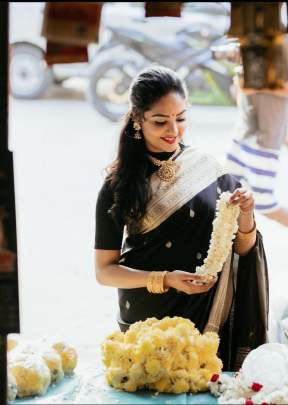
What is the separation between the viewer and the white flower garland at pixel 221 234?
3363 mm

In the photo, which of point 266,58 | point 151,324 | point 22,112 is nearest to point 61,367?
point 151,324

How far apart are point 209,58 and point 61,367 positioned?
631 centimetres

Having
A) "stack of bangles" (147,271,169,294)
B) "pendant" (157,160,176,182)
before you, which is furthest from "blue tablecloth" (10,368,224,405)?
"pendant" (157,160,176,182)

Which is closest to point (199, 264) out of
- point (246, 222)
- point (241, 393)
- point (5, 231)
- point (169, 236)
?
point (169, 236)

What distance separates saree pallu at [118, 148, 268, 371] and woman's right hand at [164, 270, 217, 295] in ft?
0.62

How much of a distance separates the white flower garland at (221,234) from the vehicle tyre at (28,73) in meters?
4.89

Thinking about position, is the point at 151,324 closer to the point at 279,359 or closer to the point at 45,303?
the point at 279,359

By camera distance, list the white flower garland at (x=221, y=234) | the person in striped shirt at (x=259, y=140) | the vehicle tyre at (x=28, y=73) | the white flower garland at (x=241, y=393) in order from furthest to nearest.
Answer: the vehicle tyre at (x=28, y=73) < the person in striped shirt at (x=259, y=140) < the white flower garland at (x=221, y=234) < the white flower garland at (x=241, y=393)

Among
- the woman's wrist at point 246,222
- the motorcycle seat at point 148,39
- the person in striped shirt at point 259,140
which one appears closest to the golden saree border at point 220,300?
the woman's wrist at point 246,222

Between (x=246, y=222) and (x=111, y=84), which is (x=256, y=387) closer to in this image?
(x=246, y=222)

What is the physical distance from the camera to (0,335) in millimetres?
2732

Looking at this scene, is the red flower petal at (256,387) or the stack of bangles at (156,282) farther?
the stack of bangles at (156,282)

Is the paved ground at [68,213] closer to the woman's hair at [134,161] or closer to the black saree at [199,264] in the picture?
the black saree at [199,264]

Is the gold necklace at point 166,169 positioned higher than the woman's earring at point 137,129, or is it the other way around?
the woman's earring at point 137,129
